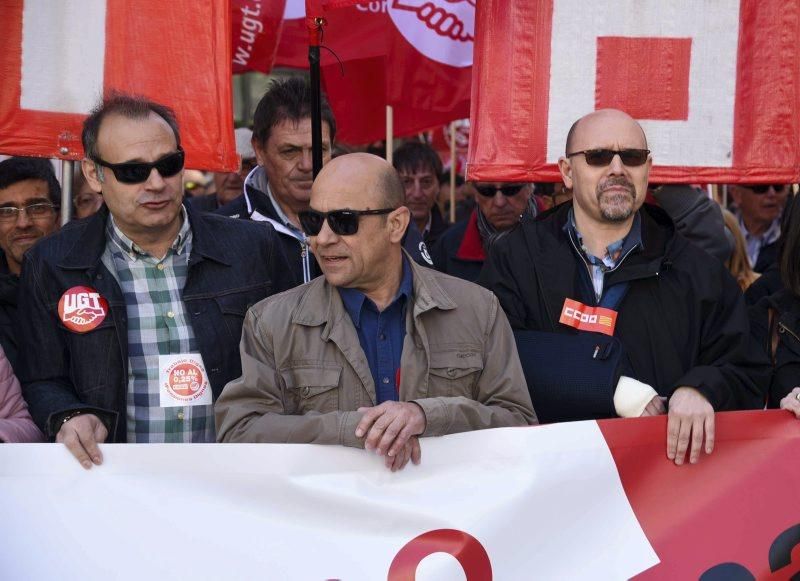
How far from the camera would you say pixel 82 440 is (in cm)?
329

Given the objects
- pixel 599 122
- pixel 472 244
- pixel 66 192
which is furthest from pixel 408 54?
pixel 599 122

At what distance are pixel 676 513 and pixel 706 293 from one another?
75 cm

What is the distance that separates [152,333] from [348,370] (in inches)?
27.0

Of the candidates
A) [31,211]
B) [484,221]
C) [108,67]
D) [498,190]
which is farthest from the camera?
[484,221]

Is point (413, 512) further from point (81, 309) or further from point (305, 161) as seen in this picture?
point (305, 161)

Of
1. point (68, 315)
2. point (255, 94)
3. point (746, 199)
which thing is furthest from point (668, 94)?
point (255, 94)

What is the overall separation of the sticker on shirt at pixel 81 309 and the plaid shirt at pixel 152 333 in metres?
0.10

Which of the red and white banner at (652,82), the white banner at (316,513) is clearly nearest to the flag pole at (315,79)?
the red and white banner at (652,82)

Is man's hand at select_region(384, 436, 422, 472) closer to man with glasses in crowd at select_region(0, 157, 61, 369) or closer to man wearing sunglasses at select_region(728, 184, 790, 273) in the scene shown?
man with glasses in crowd at select_region(0, 157, 61, 369)

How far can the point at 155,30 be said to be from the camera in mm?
4480

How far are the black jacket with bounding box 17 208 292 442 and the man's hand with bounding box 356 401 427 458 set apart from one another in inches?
27.9

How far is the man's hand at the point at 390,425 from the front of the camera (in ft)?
10.3

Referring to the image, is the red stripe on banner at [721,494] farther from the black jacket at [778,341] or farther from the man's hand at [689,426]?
the black jacket at [778,341]

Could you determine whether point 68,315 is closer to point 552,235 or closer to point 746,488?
point 552,235
